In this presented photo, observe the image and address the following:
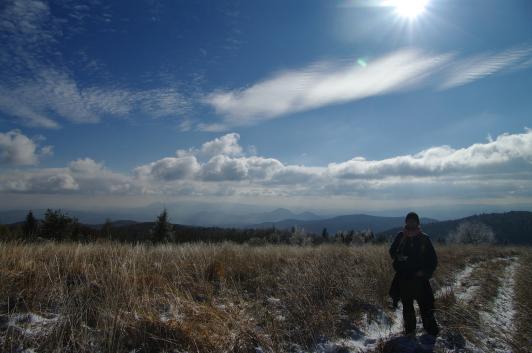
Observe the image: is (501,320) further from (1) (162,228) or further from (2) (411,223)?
(1) (162,228)

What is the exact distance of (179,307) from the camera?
475 centimetres

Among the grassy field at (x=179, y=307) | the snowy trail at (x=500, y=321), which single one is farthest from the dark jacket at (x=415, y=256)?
the snowy trail at (x=500, y=321)

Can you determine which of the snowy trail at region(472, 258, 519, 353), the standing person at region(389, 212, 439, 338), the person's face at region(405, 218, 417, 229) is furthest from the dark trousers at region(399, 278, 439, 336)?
the person's face at region(405, 218, 417, 229)

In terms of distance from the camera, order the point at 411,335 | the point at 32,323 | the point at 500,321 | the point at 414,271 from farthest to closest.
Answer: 1. the point at 500,321
2. the point at 414,271
3. the point at 411,335
4. the point at 32,323

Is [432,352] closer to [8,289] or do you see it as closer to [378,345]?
[378,345]

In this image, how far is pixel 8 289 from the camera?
4422mm

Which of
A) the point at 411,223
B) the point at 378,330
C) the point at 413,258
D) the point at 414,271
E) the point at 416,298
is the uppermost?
the point at 411,223

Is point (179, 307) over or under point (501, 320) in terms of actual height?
over

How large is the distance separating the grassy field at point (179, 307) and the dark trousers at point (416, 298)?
1.24 ft

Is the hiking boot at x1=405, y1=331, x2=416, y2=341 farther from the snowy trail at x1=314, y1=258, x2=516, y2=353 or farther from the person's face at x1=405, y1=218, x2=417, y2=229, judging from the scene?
the person's face at x1=405, y1=218, x2=417, y2=229

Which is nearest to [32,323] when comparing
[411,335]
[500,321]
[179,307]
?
[179,307]

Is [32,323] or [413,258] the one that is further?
[413,258]

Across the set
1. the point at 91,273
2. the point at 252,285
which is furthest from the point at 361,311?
the point at 91,273

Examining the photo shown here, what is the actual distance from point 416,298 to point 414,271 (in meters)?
0.48
